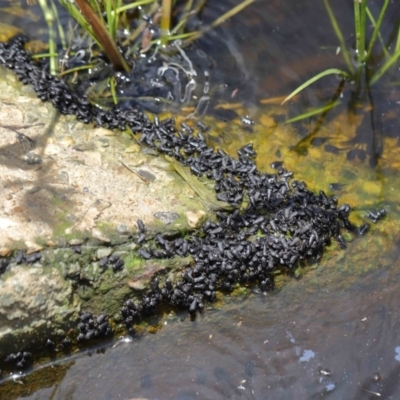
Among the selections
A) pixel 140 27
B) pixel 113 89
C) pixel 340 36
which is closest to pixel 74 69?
pixel 113 89

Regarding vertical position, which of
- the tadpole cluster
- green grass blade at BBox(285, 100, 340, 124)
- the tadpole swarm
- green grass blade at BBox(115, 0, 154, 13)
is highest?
green grass blade at BBox(115, 0, 154, 13)

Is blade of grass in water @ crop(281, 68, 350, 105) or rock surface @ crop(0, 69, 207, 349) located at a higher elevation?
blade of grass in water @ crop(281, 68, 350, 105)

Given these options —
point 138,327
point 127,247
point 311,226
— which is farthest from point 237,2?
point 138,327

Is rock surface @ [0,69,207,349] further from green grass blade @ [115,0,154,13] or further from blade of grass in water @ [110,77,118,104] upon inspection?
green grass blade @ [115,0,154,13]

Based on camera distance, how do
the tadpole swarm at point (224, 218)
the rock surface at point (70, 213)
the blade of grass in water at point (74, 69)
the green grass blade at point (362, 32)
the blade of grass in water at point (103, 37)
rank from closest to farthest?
the rock surface at point (70, 213), the tadpole swarm at point (224, 218), the blade of grass in water at point (103, 37), the green grass blade at point (362, 32), the blade of grass in water at point (74, 69)

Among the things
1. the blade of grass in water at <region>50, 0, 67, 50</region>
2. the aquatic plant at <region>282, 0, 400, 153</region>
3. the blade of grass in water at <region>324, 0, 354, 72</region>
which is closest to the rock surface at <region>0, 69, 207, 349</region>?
the blade of grass in water at <region>50, 0, 67, 50</region>

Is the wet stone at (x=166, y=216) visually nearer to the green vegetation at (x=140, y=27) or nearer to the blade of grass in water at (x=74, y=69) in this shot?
the green vegetation at (x=140, y=27)

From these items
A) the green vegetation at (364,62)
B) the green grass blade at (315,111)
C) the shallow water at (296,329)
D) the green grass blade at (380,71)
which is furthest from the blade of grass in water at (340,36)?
the shallow water at (296,329)

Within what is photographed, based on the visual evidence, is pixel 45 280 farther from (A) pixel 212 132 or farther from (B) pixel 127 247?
(A) pixel 212 132

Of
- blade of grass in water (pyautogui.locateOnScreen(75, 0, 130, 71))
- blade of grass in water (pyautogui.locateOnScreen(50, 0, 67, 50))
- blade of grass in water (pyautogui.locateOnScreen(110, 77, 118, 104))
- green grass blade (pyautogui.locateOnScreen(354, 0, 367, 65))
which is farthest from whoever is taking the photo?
blade of grass in water (pyautogui.locateOnScreen(50, 0, 67, 50))
